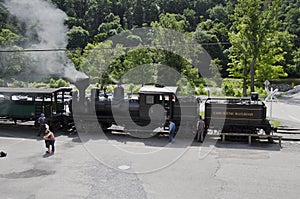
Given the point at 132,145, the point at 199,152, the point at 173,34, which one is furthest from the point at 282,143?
the point at 173,34

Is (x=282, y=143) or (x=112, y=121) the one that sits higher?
(x=112, y=121)

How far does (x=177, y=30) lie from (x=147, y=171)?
30673 mm

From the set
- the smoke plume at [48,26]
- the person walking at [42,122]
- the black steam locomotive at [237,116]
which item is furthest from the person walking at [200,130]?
the smoke plume at [48,26]

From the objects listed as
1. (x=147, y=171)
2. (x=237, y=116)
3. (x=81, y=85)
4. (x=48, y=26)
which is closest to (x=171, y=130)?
(x=237, y=116)

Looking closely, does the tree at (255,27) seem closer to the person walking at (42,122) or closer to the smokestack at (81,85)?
the smokestack at (81,85)

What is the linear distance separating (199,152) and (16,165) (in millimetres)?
7246

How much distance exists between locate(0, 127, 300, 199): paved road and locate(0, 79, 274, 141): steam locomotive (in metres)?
1.14

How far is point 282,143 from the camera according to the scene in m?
14.8

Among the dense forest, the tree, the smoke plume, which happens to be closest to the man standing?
the dense forest

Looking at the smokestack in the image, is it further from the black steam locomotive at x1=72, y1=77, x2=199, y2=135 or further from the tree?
the tree

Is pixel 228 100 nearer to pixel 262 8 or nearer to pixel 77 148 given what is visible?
pixel 77 148

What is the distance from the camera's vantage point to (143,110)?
1552cm

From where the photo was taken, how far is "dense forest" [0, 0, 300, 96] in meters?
28.2

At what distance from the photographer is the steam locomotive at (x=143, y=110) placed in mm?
15117
